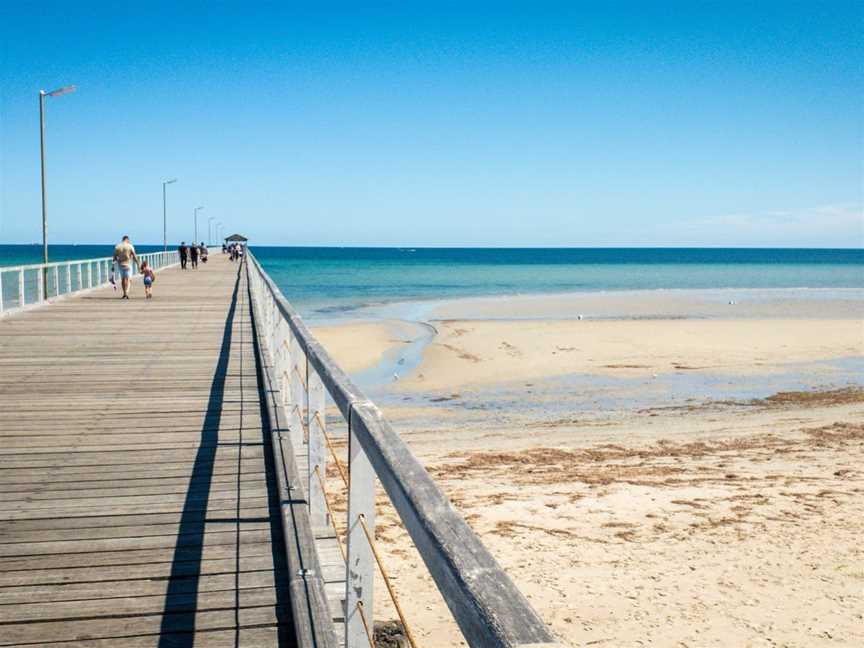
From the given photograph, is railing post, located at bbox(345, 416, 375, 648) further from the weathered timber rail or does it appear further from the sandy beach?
the sandy beach

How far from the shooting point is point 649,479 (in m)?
8.95

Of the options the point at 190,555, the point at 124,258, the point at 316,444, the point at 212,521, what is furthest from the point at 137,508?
the point at 124,258

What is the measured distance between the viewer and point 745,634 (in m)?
5.28

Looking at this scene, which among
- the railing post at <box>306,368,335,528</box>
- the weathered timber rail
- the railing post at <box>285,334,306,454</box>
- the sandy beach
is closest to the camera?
the weathered timber rail

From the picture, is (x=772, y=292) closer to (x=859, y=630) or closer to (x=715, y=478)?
(x=715, y=478)

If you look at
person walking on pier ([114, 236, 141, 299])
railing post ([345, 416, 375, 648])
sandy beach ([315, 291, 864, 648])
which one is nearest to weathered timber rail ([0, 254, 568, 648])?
railing post ([345, 416, 375, 648])

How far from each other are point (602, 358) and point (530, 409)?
6891 millimetres

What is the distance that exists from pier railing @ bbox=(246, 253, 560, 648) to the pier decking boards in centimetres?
19

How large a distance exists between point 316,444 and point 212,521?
1.00m

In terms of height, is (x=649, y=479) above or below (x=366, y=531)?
below

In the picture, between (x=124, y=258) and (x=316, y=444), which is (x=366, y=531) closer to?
(x=316, y=444)

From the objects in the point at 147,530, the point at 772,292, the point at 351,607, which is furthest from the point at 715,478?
Answer: the point at 772,292

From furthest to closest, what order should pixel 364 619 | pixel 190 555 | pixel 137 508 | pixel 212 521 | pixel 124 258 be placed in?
pixel 124 258 → pixel 137 508 → pixel 212 521 → pixel 190 555 → pixel 364 619

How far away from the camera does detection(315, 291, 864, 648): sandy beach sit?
18.5 feet
